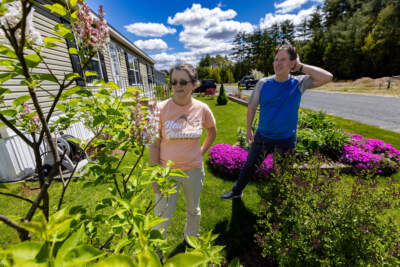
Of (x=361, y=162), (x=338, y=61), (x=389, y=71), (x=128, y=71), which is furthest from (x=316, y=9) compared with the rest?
(x=361, y=162)

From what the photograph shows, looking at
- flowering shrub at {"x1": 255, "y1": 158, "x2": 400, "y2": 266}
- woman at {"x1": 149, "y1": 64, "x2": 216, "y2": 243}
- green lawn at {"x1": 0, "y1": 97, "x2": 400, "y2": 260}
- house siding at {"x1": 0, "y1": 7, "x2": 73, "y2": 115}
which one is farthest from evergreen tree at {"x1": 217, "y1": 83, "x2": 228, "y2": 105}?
flowering shrub at {"x1": 255, "y1": 158, "x2": 400, "y2": 266}

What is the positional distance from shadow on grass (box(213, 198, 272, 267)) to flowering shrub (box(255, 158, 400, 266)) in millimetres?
572

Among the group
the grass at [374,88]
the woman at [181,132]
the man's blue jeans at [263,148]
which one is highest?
the woman at [181,132]

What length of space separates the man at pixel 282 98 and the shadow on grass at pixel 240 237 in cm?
110

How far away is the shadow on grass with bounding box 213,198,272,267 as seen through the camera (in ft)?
7.62

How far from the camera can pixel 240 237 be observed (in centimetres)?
267

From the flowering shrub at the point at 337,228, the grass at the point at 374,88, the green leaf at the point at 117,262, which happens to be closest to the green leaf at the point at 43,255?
the green leaf at the point at 117,262

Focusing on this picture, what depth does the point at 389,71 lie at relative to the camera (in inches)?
1204

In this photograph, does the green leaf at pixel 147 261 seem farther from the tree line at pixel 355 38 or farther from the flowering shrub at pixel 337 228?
the tree line at pixel 355 38

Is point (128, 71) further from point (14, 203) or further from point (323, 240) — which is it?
point (323, 240)

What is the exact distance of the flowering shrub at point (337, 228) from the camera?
1.30 meters

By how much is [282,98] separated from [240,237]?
83.0 inches

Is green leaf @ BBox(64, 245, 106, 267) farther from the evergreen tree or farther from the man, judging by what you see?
the evergreen tree

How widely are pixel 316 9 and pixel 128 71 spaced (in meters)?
56.7
